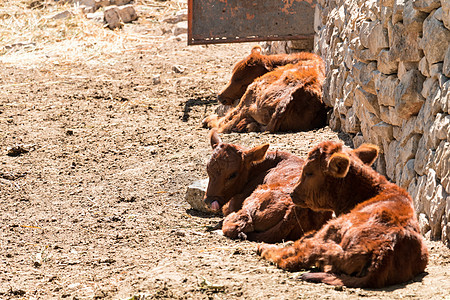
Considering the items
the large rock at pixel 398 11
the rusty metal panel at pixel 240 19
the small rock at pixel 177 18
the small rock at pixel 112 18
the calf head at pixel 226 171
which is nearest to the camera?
the large rock at pixel 398 11

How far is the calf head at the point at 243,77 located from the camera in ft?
33.3

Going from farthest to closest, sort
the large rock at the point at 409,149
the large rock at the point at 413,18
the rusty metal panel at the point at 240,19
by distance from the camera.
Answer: the rusty metal panel at the point at 240,19
the large rock at the point at 409,149
the large rock at the point at 413,18

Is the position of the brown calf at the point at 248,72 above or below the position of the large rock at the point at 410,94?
below

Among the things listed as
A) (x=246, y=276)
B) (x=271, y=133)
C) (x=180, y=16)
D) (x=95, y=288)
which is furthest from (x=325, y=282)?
(x=180, y=16)

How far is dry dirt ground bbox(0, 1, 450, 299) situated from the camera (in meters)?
4.89

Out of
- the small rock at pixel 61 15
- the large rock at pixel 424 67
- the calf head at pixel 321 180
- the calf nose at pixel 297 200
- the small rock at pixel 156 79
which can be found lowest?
the small rock at pixel 156 79

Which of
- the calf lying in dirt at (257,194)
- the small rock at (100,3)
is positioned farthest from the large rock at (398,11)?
the small rock at (100,3)

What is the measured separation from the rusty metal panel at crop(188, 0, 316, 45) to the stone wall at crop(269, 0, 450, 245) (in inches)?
106

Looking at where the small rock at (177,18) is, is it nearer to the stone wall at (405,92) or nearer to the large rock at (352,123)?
the stone wall at (405,92)

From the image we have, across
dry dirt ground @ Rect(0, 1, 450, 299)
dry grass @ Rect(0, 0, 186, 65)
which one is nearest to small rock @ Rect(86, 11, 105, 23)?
dry grass @ Rect(0, 0, 186, 65)

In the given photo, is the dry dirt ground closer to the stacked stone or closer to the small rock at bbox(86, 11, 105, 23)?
the stacked stone

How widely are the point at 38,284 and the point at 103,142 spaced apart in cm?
449

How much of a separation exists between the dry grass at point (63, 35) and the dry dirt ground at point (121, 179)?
0.23ft

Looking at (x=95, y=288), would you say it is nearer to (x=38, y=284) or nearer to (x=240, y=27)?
(x=38, y=284)
